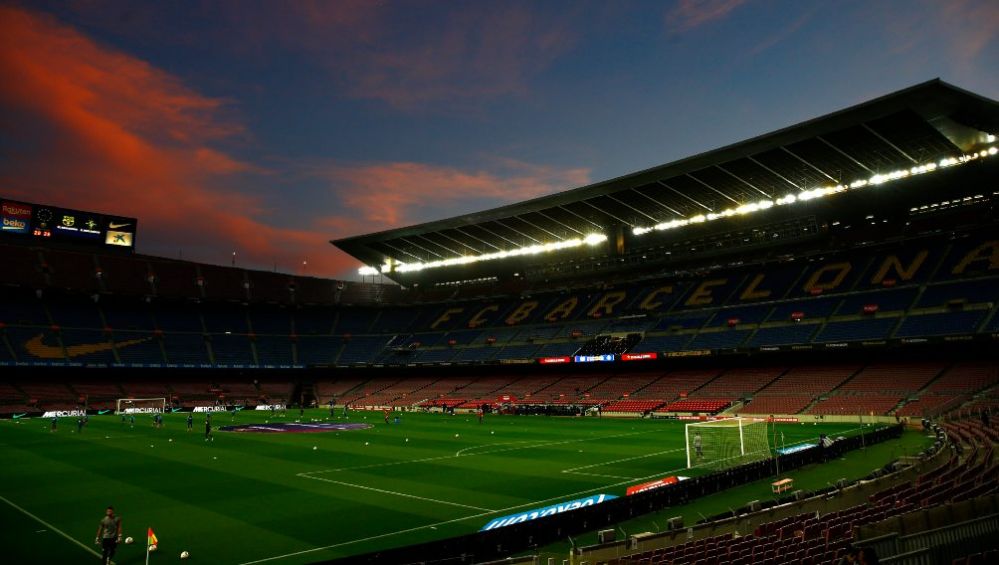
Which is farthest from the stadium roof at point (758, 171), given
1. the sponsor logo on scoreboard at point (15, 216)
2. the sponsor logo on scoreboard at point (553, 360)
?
the sponsor logo on scoreboard at point (15, 216)

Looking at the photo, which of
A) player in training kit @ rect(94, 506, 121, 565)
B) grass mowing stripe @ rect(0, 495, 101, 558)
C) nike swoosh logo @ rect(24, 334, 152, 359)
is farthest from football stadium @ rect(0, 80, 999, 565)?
player in training kit @ rect(94, 506, 121, 565)

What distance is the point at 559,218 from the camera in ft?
216

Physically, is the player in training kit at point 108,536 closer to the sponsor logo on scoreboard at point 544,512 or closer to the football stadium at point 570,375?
the football stadium at point 570,375

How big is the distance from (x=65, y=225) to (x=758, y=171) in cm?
7625

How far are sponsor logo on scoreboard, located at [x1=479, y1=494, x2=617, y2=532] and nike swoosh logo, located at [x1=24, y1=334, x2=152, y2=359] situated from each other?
65.9 m

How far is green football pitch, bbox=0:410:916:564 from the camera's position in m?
17.1

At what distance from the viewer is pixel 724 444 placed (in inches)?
1177

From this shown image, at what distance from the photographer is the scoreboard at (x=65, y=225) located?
69.9 metres

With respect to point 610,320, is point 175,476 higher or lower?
lower

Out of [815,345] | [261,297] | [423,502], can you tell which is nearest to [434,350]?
[261,297]

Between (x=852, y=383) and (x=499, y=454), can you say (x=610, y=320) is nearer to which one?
(x=852, y=383)

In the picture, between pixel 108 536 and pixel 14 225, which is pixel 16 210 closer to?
pixel 14 225

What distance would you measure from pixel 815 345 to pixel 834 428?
1158cm

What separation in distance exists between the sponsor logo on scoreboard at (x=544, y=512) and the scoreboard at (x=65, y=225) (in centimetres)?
7554
